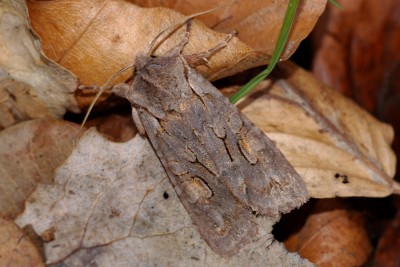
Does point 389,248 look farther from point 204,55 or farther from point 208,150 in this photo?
point 204,55

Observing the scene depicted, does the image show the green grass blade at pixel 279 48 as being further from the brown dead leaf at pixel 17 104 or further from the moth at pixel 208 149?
the brown dead leaf at pixel 17 104

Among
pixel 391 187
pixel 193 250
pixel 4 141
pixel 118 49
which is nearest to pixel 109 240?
pixel 193 250

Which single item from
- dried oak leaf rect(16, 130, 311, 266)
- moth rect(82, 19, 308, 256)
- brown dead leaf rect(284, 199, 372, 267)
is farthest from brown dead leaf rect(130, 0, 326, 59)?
brown dead leaf rect(284, 199, 372, 267)

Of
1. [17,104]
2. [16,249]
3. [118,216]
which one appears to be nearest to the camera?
[16,249]

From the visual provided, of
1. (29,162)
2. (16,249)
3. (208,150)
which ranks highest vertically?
(208,150)

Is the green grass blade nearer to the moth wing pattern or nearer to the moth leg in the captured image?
the moth wing pattern

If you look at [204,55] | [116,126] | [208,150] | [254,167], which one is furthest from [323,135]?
[116,126]
